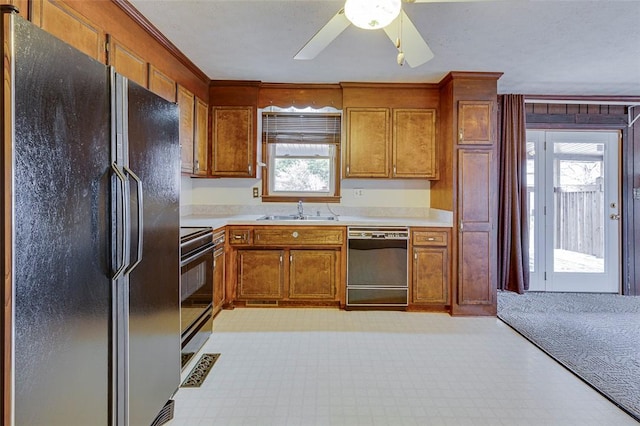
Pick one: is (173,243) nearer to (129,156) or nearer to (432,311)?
(129,156)

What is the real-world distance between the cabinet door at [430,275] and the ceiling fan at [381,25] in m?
1.94

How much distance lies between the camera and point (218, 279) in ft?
10.4

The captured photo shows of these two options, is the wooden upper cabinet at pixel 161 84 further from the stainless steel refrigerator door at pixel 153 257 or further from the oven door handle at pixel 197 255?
the oven door handle at pixel 197 255

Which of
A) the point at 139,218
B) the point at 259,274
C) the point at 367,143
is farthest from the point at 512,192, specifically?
the point at 139,218

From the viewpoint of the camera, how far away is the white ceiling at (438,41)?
7.25 ft

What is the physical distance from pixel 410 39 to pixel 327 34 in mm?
432

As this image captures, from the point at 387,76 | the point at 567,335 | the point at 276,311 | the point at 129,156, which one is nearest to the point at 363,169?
the point at 387,76

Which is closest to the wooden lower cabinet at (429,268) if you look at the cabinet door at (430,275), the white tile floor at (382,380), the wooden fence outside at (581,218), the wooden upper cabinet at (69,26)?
the cabinet door at (430,275)

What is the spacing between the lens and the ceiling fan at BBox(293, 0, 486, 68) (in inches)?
57.9

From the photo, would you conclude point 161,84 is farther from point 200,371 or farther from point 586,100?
point 586,100

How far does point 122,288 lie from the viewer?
4.31 ft

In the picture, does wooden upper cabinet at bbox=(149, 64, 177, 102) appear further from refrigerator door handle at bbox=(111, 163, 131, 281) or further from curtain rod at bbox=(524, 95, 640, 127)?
curtain rod at bbox=(524, 95, 640, 127)

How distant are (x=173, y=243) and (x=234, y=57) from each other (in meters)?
1.97

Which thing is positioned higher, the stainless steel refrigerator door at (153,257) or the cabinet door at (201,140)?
the cabinet door at (201,140)
